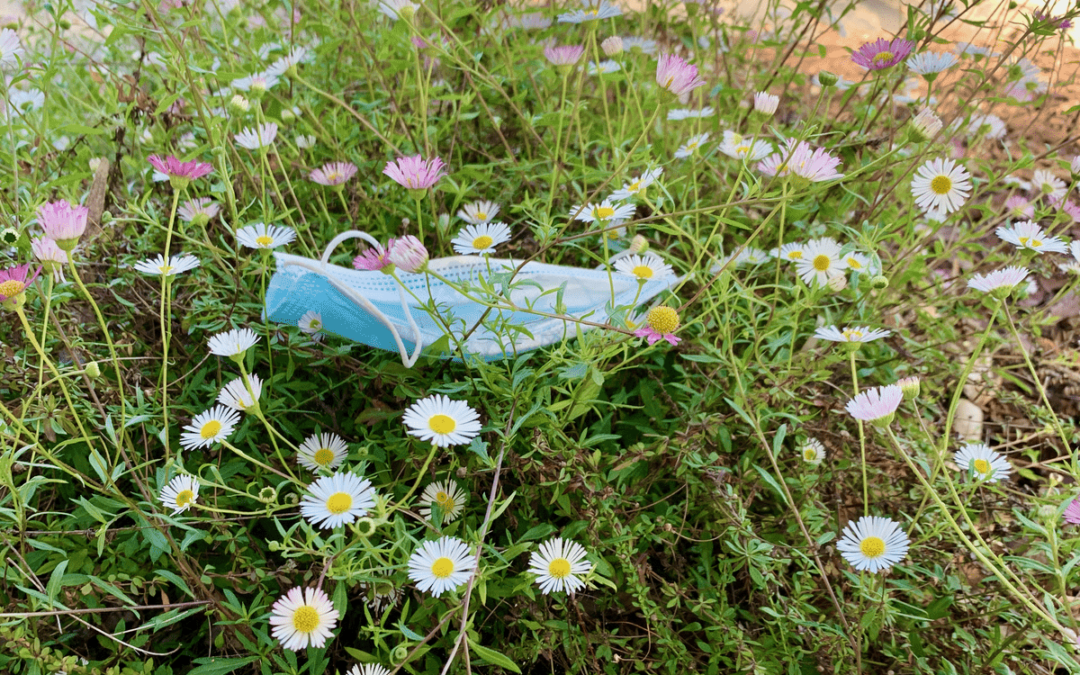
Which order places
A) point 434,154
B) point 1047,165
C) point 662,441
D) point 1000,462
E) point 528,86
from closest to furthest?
point 1000,462 < point 662,441 < point 434,154 < point 528,86 < point 1047,165

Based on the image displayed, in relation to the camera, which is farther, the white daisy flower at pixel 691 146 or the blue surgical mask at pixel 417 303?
the white daisy flower at pixel 691 146

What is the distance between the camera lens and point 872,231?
1185 millimetres

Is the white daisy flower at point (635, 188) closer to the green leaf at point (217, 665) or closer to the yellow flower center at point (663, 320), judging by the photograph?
the yellow flower center at point (663, 320)

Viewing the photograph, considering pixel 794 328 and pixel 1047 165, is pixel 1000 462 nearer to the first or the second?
pixel 794 328

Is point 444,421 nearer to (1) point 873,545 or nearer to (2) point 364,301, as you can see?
(2) point 364,301

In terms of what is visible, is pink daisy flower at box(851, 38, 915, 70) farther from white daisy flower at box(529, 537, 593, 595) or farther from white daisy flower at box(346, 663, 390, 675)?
white daisy flower at box(346, 663, 390, 675)

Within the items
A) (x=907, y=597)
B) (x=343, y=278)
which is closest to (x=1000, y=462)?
(x=907, y=597)

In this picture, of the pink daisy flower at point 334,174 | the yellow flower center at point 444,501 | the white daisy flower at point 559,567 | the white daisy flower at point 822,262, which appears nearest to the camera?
the white daisy flower at point 559,567

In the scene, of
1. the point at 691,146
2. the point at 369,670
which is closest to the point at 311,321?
the point at 369,670

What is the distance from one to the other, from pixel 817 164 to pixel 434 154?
76 cm

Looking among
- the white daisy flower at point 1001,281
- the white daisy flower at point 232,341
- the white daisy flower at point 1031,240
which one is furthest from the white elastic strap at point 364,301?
the white daisy flower at point 1031,240

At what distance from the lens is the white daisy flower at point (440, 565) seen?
0.80 metres

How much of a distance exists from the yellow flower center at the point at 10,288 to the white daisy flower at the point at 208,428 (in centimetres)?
24

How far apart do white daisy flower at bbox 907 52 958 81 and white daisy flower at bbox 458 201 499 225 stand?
720mm
